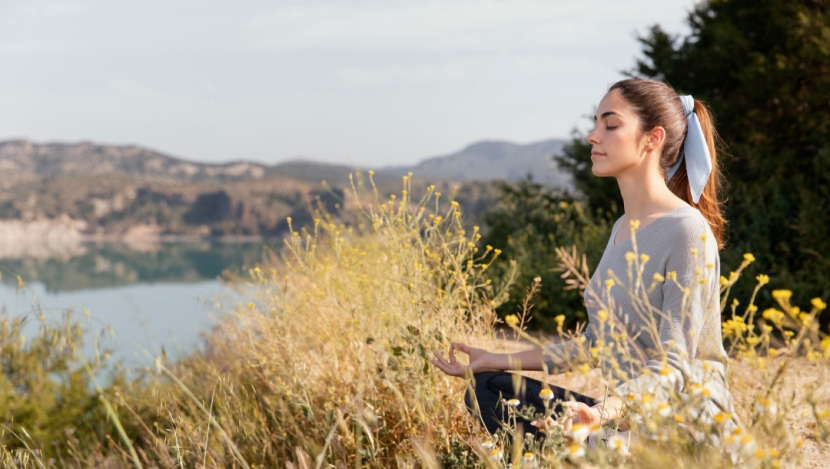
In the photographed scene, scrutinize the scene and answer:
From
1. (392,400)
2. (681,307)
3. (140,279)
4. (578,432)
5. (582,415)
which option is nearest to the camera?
(578,432)

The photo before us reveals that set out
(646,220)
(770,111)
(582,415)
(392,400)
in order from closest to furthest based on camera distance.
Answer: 1. (582,415)
2. (646,220)
3. (392,400)
4. (770,111)

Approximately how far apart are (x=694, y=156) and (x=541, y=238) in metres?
6.19

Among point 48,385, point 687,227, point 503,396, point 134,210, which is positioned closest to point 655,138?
point 687,227

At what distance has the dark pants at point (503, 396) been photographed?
2.05m

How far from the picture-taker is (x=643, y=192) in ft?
6.96

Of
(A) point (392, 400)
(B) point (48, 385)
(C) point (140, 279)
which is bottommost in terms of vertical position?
(C) point (140, 279)

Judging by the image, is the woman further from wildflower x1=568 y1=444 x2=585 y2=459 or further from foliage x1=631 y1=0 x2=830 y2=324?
foliage x1=631 y1=0 x2=830 y2=324

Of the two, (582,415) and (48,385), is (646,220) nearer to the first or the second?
(582,415)

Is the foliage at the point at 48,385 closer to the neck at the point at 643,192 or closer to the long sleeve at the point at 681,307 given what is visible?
the neck at the point at 643,192

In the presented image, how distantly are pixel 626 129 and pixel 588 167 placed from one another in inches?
313

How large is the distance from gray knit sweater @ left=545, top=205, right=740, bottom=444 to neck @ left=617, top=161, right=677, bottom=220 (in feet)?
0.31

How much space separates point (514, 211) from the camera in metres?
10.0

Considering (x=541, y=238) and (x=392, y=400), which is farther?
(x=541, y=238)

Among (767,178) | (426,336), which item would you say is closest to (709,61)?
(767,178)
